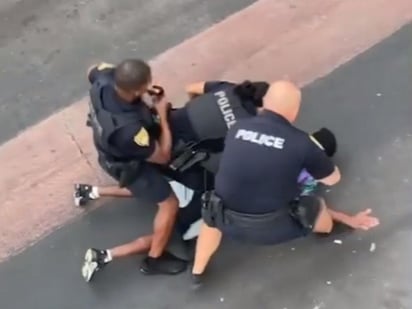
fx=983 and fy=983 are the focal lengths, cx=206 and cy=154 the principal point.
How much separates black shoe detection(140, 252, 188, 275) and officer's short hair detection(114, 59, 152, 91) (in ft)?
3.69

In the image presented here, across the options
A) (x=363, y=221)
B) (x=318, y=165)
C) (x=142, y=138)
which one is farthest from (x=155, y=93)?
(x=363, y=221)

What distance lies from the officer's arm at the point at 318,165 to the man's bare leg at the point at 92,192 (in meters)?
1.30

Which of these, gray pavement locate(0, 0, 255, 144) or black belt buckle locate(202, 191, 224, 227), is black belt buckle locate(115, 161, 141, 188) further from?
gray pavement locate(0, 0, 255, 144)

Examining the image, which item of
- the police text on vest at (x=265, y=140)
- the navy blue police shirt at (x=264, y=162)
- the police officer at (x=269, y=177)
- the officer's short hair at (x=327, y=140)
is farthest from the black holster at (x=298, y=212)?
the officer's short hair at (x=327, y=140)

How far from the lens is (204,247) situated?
5.54 meters

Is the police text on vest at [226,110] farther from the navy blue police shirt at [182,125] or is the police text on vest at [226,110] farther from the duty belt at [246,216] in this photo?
the duty belt at [246,216]

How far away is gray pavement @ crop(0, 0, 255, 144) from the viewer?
21.3ft

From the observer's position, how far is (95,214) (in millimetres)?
5961

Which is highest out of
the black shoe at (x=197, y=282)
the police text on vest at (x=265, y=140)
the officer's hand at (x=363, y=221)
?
the police text on vest at (x=265, y=140)

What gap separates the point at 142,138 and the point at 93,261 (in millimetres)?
895

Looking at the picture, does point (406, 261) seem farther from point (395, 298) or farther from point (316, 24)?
point (316, 24)

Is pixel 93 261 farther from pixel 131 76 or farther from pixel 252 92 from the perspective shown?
pixel 252 92

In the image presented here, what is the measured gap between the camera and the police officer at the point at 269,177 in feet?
16.0

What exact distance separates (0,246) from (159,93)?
138 centimetres
